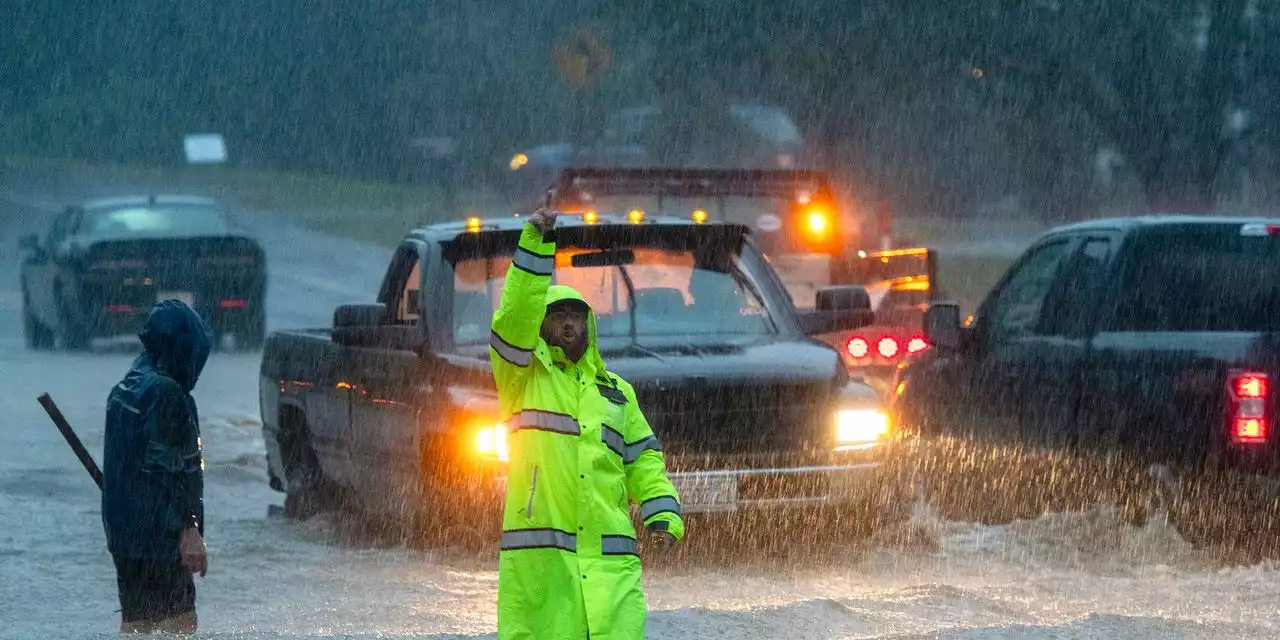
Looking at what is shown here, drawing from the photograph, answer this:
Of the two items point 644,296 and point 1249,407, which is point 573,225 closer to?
point 644,296

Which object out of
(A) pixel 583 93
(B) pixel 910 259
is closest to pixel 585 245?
(B) pixel 910 259

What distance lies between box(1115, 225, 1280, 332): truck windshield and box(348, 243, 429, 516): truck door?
3.09 m

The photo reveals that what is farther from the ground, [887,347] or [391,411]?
[887,347]

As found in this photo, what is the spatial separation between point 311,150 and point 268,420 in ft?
161

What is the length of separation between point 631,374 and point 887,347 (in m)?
4.64

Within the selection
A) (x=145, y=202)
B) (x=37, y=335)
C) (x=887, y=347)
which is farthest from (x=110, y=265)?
(x=887, y=347)

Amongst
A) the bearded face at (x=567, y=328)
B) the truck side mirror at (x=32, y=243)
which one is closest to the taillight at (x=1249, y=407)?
the bearded face at (x=567, y=328)

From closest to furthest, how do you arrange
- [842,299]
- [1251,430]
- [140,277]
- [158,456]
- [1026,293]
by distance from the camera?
1. [158,456]
2. [1251,430]
3. [842,299]
4. [1026,293]
5. [140,277]

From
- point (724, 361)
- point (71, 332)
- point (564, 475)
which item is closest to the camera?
point (564, 475)

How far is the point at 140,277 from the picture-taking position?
73.2 feet

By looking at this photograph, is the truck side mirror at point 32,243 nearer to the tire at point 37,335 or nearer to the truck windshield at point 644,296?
the tire at point 37,335

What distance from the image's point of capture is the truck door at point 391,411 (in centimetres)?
A: 940

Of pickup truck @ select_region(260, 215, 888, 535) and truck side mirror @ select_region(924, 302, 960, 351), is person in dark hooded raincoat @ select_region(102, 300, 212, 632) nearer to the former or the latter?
pickup truck @ select_region(260, 215, 888, 535)

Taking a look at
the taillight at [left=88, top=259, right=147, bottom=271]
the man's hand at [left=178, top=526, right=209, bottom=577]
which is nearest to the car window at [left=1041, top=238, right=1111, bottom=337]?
the man's hand at [left=178, top=526, right=209, bottom=577]
